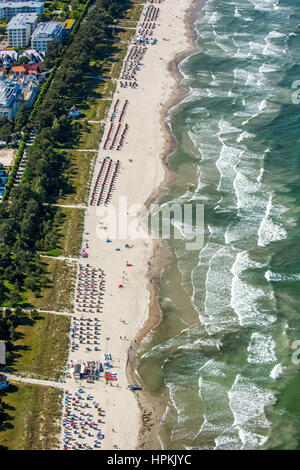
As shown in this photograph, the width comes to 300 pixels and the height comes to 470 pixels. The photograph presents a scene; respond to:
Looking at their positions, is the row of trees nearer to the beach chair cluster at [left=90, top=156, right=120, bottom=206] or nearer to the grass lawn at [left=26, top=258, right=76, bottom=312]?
the grass lawn at [left=26, top=258, right=76, bottom=312]

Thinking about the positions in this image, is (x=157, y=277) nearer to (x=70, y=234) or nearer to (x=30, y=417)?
(x=70, y=234)

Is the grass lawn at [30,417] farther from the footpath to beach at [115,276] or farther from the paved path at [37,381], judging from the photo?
the footpath to beach at [115,276]

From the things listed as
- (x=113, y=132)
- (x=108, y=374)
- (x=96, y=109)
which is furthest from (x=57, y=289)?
(x=96, y=109)

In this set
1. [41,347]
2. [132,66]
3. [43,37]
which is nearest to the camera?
[41,347]

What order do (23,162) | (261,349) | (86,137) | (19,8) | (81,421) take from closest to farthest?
(81,421) < (261,349) < (23,162) < (86,137) < (19,8)

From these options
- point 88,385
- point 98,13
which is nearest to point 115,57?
point 98,13

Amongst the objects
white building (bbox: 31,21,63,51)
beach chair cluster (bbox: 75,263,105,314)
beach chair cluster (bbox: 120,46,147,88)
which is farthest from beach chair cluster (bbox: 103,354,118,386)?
white building (bbox: 31,21,63,51)
